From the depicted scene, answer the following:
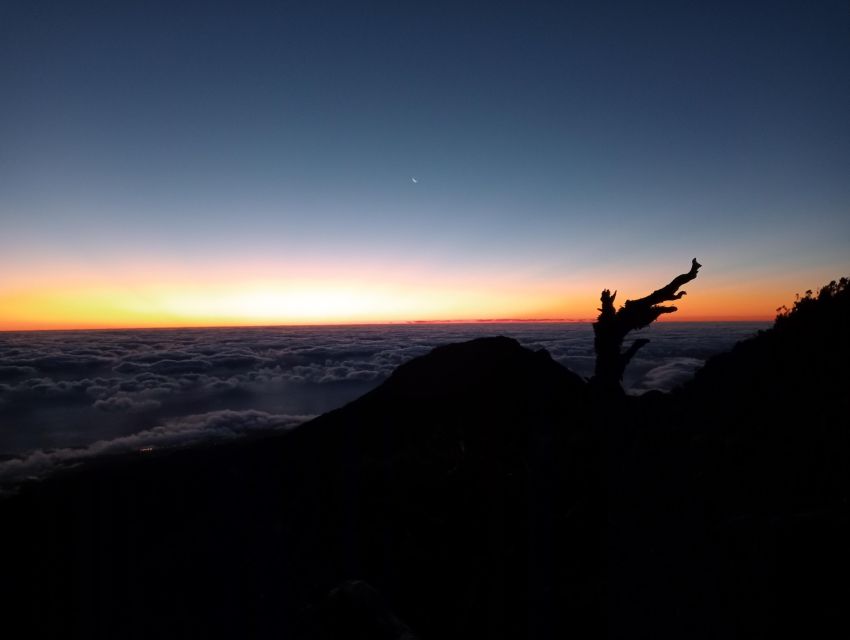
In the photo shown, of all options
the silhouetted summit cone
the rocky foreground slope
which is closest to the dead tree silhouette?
the rocky foreground slope

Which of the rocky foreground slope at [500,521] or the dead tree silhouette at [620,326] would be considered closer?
the rocky foreground slope at [500,521]

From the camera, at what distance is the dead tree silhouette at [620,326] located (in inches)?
443

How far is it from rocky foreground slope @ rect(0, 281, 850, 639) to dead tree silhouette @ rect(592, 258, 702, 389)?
935 mm

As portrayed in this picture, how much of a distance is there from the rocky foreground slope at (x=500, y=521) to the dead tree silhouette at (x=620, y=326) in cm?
93

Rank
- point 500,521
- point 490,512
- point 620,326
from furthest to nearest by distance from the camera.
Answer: point 620,326 < point 490,512 < point 500,521

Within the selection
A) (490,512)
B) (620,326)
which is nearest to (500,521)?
(490,512)

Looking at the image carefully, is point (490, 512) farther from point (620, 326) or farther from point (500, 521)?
point (620, 326)

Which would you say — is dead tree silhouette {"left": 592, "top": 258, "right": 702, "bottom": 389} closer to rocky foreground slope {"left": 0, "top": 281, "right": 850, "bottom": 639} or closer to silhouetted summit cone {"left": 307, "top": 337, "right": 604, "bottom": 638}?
rocky foreground slope {"left": 0, "top": 281, "right": 850, "bottom": 639}

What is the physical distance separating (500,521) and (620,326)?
6.57 meters

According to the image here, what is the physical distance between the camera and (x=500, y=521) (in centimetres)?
916

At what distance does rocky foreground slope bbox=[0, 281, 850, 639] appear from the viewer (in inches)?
252

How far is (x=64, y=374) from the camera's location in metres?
68.9

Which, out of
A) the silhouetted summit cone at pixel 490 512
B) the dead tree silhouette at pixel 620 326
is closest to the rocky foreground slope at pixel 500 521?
the silhouetted summit cone at pixel 490 512

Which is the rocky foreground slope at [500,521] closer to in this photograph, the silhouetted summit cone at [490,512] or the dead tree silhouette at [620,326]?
the silhouetted summit cone at [490,512]
